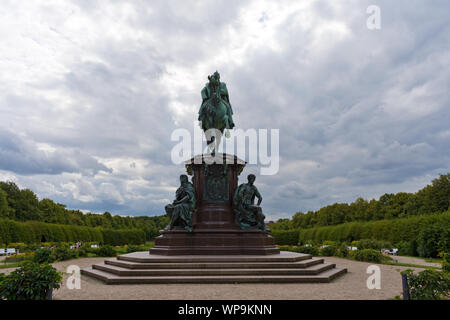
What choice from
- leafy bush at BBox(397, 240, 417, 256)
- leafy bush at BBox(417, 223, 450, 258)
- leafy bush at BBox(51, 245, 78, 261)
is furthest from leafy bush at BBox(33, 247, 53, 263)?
leafy bush at BBox(397, 240, 417, 256)

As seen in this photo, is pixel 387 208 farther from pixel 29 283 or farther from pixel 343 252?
pixel 29 283

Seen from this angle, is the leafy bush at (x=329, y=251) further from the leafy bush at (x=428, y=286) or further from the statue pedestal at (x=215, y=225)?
the leafy bush at (x=428, y=286)

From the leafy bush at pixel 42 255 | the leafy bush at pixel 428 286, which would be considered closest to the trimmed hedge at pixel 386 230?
the leafy bush at pixel 428 286

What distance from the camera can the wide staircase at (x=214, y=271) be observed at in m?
10.5

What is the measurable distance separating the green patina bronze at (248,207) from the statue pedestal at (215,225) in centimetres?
32

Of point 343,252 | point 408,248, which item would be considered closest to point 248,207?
point 343,252

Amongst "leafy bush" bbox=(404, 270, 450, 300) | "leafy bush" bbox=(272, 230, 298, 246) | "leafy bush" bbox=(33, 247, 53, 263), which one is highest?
"leafy bush" bbox=(404, 270, 450, 300)

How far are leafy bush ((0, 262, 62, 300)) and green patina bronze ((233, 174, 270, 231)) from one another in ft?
27.3

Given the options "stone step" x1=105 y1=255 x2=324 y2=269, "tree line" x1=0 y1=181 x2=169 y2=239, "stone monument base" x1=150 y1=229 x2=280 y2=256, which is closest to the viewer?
"stone step" x1=105 y1=255 x2=324 y2=269

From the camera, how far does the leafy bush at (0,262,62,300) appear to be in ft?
21.7

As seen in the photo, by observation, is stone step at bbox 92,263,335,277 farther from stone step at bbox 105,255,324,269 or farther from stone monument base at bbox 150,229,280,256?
stone monument base at bbox 150,229,280,256

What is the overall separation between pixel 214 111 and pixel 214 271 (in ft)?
25.9
